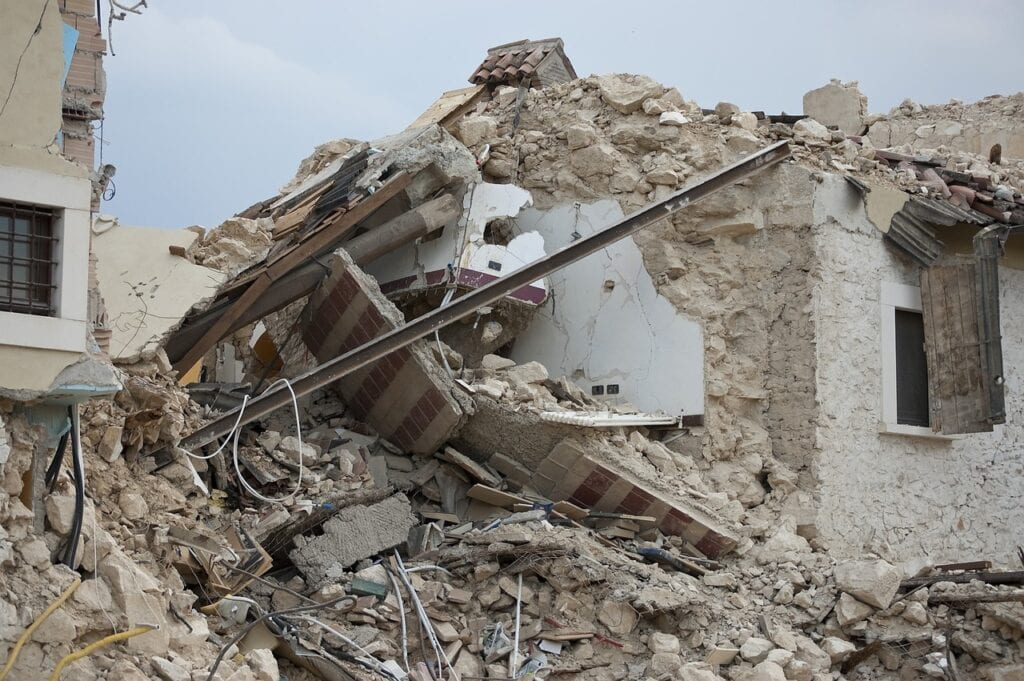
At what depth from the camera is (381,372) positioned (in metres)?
11.3

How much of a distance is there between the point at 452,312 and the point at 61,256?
11.5ft

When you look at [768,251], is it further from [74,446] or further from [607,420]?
[74,446]

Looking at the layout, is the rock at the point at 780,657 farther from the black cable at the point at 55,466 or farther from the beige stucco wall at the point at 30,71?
the beige stucco wall at the point at 30,71

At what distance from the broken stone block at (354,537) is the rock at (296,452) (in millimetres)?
795

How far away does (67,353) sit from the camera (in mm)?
7406

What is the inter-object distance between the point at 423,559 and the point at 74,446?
3244 millimetres

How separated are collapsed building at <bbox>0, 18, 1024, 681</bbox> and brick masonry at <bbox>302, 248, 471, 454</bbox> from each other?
0.11 ft

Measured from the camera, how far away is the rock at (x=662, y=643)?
9406 mm

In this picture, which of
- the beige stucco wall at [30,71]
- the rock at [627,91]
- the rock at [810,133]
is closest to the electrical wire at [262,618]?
the beige stucco wall at [30,71]

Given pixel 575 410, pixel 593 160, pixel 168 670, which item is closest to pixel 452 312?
pixel 575 410

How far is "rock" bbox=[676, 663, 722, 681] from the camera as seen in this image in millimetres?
9062

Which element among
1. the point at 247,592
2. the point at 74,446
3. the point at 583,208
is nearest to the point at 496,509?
the point at 247,592

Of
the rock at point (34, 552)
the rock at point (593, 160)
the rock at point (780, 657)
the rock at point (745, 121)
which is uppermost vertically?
the rock at point (745, 121)

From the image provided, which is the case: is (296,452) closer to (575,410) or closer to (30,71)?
(575,410)
